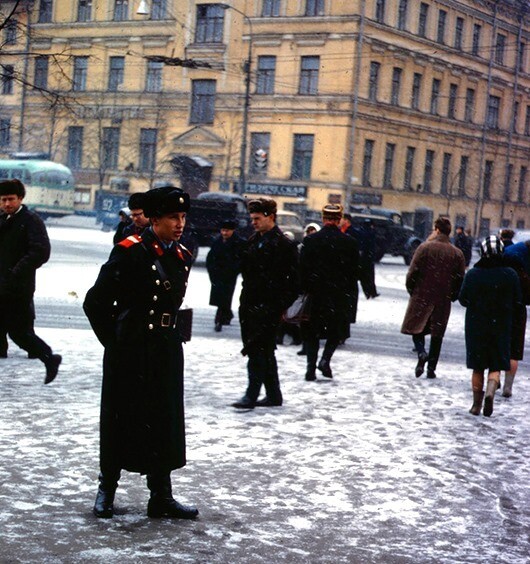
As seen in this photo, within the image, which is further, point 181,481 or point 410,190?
point 410,190

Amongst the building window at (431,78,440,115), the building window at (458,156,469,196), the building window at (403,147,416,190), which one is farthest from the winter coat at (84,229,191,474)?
the building window at (458,156,469,196)

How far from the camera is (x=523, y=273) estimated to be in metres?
11.3

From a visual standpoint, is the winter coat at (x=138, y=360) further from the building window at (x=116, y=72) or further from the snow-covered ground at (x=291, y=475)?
the building window at (x=116, y=72)

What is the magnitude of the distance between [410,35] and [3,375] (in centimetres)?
4373

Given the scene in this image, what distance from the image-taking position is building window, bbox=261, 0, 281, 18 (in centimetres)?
5050

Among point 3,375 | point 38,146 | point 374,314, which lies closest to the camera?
point 3,375

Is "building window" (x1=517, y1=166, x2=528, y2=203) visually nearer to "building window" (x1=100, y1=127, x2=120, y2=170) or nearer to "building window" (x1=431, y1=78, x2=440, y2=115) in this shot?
"building window" (x1=431, y1=78, x2=440, y2=115)

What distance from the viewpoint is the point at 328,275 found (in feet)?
37.0

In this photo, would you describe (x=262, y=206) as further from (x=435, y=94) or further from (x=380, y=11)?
(x=435, y=94)

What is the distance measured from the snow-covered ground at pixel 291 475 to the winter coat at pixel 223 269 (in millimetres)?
3815

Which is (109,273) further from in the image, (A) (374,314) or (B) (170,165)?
(B) (170,165)

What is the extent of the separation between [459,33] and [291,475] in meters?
50.3

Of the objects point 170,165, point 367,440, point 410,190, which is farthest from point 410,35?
point 367,440

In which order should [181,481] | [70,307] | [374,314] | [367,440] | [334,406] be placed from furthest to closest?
[374,314], [70,307], [334,406], [367,440], [181,481]
